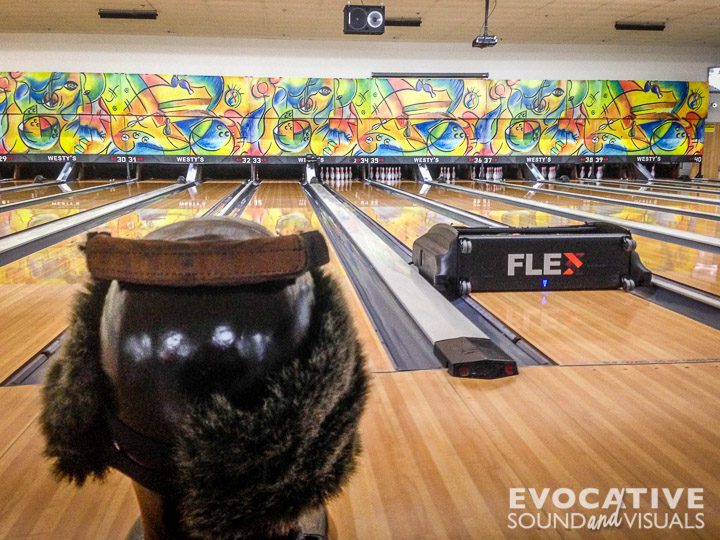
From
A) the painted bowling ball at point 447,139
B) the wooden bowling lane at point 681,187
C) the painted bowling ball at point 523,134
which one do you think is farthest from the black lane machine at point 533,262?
the painted bowling ball at point 523,134

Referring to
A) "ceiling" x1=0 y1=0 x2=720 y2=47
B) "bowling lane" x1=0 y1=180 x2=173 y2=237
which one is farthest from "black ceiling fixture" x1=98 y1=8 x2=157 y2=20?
"bowling lane" x1=0 y1=180 x2=173 y2=237

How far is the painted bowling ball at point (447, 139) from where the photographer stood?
9.49 metres

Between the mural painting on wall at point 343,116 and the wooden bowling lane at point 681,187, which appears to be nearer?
the wooden bowling lane at point 681,187

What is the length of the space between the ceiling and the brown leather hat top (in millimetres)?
7506

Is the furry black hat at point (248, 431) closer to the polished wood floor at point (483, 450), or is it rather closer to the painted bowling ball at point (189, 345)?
the painted bowling ball at point (189, 345)

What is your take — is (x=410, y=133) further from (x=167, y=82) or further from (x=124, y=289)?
(x=124, y=289)

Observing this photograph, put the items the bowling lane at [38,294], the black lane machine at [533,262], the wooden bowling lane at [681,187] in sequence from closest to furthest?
the bowling lane at [38,294], the black lane machine at [533,262], the wooden bowling lane at [681,187]

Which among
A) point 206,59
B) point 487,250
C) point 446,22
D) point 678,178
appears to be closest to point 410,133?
point 446,22

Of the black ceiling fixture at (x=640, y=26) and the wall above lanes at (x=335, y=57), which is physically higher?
the black ceiling fixture at (x=640, y=26)

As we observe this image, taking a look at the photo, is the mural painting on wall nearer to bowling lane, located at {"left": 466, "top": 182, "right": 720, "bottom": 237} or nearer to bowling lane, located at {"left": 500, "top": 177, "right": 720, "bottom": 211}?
bowling lane, located at {"left": 500, "top": 177, "right": 720, "bottom": 211}

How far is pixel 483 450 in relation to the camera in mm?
1247

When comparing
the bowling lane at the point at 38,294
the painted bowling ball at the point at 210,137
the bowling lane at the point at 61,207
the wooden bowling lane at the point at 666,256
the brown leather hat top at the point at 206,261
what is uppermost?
the painted bowling ball at the point at 210,137

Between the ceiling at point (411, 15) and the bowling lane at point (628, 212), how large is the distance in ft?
8.59

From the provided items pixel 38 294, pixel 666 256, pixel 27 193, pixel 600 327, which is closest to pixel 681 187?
pixel 666 256
